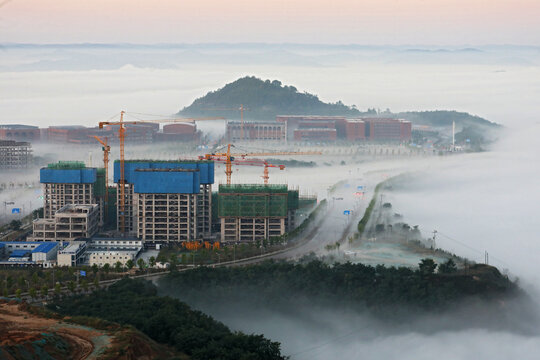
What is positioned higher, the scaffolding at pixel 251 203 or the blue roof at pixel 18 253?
the scaffolding at pixel 251 203

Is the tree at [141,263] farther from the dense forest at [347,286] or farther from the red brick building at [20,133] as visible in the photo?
the red brick building at [20,133]

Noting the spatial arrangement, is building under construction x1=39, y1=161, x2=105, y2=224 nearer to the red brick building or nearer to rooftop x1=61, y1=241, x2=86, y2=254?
rooftop x1=61, y1=241, x2=86, y2=254

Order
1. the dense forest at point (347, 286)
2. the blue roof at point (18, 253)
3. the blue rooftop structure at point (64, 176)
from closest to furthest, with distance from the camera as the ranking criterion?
the dense forest at point (347, 286) → the blue roof at point (18, 253) → the blue rooftop structure at point (64, 176)

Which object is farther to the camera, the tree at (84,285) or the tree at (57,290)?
the tree at (84,285)

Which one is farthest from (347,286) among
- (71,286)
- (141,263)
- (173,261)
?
(71,286)

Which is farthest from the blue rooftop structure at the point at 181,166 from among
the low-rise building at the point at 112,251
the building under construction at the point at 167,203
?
the low-rise building at the point at 112,251

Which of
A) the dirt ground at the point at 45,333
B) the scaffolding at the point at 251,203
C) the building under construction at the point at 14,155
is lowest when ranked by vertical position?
the dirt ground at the point at 45,333

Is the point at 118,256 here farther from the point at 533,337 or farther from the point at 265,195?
the point at 533,337

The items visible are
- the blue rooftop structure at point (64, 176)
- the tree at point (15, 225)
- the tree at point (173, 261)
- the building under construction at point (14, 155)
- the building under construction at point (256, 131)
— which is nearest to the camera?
the tree at point (173, 261)

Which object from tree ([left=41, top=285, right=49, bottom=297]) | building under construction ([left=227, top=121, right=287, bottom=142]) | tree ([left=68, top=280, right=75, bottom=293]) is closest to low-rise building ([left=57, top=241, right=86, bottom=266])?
tree ([left=68, top=280, right=75, bottom=293])
